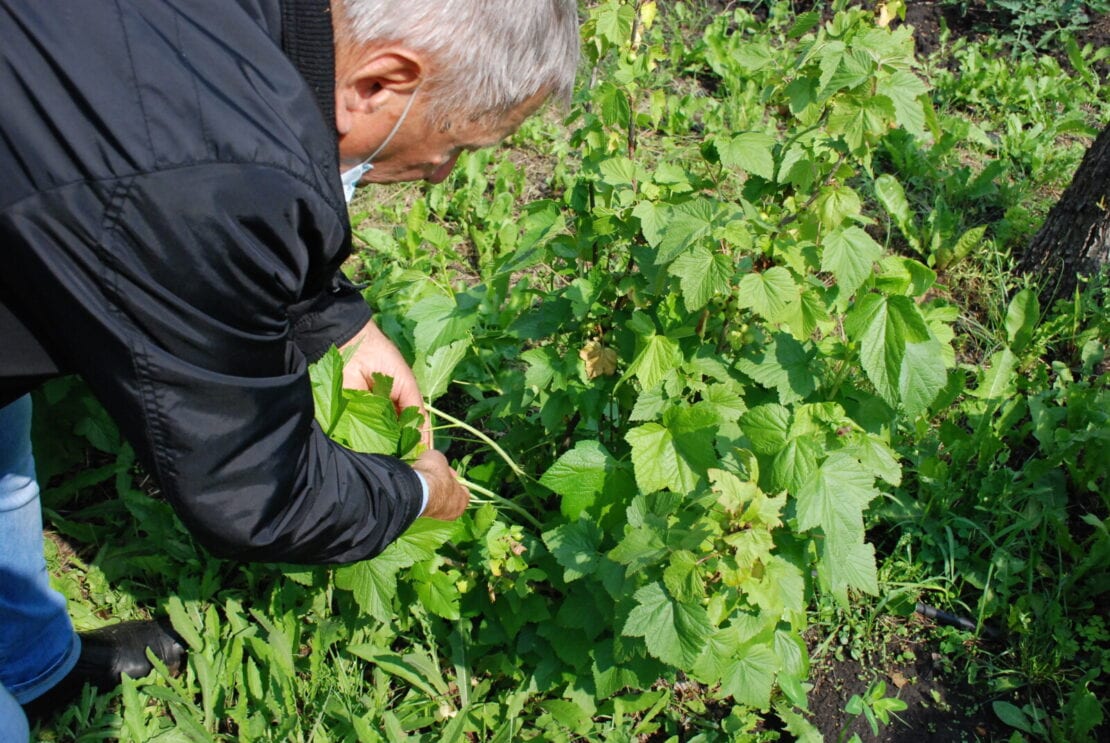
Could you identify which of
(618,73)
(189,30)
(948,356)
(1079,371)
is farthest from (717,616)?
(1079,371)

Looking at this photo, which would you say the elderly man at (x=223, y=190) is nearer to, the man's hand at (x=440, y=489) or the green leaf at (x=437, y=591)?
the man's hand at (x=440, y=489)

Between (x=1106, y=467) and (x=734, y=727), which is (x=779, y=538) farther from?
(x=1106, y=467)

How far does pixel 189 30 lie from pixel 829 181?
113cm

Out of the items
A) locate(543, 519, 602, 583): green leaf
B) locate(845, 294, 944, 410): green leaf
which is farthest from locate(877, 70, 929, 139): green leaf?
locate(543, 519, 602, 583): green leaf

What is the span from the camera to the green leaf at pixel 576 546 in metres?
1.82

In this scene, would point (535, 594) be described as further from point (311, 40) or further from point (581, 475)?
point (311, 40)

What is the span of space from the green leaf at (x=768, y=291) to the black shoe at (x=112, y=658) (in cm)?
179

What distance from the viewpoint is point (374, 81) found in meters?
1.35

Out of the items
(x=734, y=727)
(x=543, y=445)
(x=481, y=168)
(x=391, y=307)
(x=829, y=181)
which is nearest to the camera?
(x=829, y=181)

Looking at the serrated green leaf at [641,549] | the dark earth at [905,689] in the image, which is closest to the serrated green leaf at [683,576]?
the serrated green leaf at [641,549]

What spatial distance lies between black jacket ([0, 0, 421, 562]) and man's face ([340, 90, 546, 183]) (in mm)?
145

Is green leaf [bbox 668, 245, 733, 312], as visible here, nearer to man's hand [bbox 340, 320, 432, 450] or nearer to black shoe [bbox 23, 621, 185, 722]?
man's hand [bbox 340, 320, 432, 450]

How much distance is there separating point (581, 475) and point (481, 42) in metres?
0.91

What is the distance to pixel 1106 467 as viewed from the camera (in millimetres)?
2527
